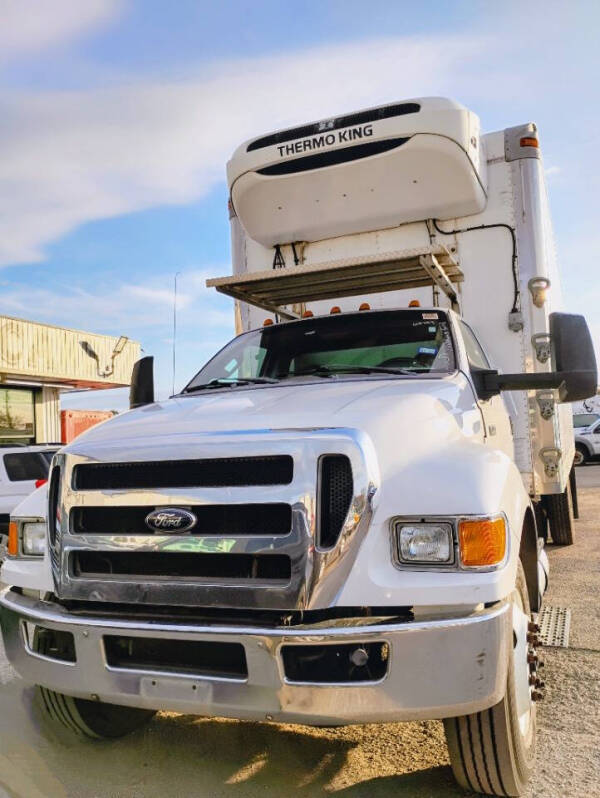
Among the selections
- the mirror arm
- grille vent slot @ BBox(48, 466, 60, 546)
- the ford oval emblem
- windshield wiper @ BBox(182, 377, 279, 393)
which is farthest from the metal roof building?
the ford oval emblem

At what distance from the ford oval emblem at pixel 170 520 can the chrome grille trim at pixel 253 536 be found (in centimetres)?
3

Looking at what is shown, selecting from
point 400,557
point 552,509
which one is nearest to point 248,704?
point 400,557

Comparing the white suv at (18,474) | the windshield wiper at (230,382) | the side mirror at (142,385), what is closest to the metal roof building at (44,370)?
the white suv at (18,474)

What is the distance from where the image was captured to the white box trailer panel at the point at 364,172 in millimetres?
5297

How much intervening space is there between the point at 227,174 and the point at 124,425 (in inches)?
144

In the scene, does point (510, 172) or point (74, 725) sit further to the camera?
point (510, 172)

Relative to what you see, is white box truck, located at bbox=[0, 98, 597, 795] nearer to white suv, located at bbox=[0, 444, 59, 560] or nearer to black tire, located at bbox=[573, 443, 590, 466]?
white suv, located at bbox=[0, 444, 59, 560]

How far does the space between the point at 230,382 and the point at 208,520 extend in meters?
1.48

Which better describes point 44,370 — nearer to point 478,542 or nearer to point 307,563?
point 307,563

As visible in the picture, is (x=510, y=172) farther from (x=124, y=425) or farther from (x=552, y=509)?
(x=124, y=425)

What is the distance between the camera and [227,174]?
6.06 m

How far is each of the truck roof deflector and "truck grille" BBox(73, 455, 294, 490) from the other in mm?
2314

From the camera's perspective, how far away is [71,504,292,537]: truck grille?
2430mm

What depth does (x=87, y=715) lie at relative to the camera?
126 inches
